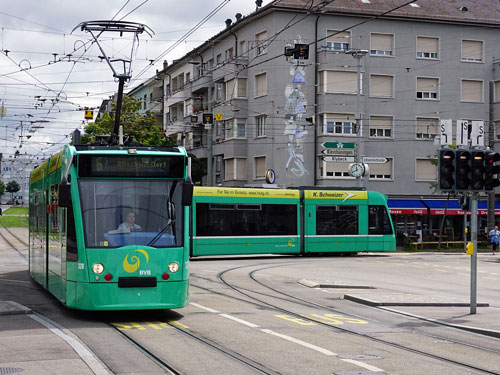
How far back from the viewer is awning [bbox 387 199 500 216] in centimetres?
4744

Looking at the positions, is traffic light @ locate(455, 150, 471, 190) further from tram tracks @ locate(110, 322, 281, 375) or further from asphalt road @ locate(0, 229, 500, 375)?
tram tracks @ locate(110, 322, 281, 375)

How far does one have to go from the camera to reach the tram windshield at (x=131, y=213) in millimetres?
12695

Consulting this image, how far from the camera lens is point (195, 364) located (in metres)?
9.30

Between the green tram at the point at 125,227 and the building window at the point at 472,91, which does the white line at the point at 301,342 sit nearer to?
the green tram at the point at 125,227

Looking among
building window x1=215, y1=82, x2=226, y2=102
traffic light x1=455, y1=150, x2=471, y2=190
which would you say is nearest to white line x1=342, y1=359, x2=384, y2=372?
traffic light x1=455, y1=150, x2=471, y2=190

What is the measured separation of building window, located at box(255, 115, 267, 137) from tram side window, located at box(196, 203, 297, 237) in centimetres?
1436

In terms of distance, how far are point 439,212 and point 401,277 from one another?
75.2 feet

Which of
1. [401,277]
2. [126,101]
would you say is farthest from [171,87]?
[401,277]

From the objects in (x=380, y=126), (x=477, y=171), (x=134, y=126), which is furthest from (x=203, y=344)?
(x=134, y=126)

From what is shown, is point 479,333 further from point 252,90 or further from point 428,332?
point 252,90

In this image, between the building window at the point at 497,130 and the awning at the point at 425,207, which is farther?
the building window at the point at 497,130

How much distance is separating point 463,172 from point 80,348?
8.42 m

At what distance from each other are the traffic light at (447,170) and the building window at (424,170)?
3466 centimetres

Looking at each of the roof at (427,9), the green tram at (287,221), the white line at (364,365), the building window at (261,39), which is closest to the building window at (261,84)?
the building window at (261,39)
